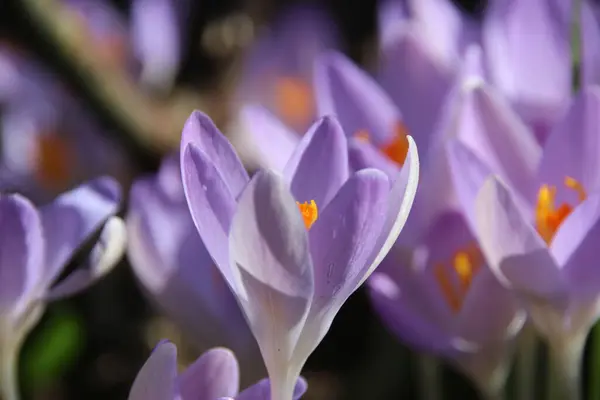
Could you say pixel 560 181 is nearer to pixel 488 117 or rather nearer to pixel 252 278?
pixel 488 117

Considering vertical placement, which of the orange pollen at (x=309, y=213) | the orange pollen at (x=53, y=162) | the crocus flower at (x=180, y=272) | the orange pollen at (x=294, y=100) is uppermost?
the orange pollen at (x=309, y=213)

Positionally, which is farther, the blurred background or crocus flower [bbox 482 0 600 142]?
the blurred background

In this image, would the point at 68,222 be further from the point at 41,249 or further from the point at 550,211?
the point at 550,211

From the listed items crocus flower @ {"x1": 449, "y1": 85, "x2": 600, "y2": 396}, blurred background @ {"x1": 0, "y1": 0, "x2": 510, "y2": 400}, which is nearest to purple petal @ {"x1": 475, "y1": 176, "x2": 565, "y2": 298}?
crocus flower @ {"x1": 449, "y1": 85, "x2": 600, "y2": 396}

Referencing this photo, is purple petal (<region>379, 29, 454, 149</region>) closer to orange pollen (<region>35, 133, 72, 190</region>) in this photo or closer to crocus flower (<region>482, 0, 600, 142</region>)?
crocus flower (<region>482, 0, 600, 142</region>)

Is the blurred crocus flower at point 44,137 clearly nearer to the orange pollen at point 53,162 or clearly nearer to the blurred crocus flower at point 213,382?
the orange pollen at point 53,162

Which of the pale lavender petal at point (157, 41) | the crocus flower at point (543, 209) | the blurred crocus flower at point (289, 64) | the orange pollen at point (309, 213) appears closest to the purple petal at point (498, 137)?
the crocus flower at point (543, 209)

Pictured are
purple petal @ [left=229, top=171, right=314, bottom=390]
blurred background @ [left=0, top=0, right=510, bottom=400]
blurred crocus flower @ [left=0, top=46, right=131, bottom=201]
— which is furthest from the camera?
blurred crocus flower @ [left=0, top=46, right=131, bottom=201]

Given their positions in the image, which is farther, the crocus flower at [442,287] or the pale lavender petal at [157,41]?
the pale lavender petal at [157,41]
